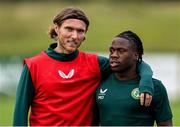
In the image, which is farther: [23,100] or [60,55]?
[60,55]

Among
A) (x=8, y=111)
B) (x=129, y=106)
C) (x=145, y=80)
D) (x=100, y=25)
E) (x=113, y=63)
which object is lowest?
(x=8, y=111)

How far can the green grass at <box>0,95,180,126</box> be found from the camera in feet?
46.2

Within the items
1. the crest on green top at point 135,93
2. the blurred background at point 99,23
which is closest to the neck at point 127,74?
the crest on green top at point 135,93

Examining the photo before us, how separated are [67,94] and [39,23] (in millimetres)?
28172

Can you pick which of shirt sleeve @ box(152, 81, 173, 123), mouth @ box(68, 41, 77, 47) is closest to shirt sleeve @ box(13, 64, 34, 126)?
mouth @ box(68, 41, 77, 47)

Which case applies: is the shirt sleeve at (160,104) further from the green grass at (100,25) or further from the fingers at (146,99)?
the green grass at (100,25)

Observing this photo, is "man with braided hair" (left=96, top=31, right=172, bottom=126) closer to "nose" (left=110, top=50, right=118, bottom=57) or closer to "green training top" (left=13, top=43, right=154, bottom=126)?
"nose" (left=110, top=50, right=118, bottom=57)

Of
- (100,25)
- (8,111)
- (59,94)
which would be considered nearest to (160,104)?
(59,94)

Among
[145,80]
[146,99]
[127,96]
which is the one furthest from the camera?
[127,96]

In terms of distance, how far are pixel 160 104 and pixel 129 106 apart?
0.26 m

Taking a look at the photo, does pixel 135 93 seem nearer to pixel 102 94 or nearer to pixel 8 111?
pixel 102 94

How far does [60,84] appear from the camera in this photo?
627 cm

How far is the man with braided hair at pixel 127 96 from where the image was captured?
620 cm

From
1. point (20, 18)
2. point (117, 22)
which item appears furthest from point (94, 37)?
point (20, 18)
